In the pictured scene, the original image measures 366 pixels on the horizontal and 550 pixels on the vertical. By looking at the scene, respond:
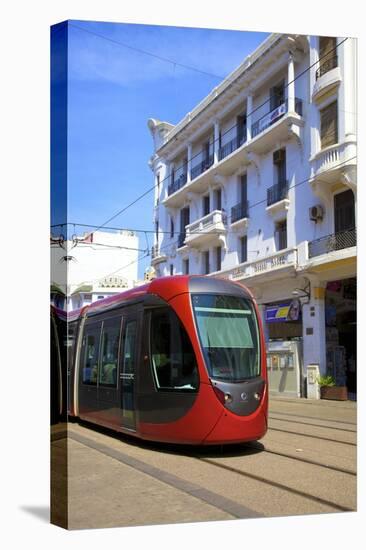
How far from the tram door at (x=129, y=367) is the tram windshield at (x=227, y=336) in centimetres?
91

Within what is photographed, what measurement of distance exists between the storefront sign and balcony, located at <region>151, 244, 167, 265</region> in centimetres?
164

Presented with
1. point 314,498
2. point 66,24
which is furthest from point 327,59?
point 314,498

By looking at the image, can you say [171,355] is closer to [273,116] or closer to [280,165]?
[280,165]

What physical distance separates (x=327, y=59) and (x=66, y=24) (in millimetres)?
3050

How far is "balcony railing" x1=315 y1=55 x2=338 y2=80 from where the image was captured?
692 cm

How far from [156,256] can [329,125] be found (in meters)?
2.56

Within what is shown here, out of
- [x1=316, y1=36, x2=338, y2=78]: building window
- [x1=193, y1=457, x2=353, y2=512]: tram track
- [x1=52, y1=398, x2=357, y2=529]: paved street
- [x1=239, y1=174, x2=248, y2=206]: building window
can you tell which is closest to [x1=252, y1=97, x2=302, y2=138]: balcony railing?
[x1=316, y1=36, x2=338, y2=78]: building window

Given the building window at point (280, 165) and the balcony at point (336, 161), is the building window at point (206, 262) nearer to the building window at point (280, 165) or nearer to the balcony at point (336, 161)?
the building window at point (280, 165)

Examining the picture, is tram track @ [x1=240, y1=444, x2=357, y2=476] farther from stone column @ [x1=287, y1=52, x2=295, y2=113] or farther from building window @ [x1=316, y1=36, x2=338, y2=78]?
building window @ [x1=316, y1=36, x2=338, y2=78]

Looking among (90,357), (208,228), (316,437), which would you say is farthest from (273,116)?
(316,437)

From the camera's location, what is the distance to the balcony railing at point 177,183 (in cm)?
712

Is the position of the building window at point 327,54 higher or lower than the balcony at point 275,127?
higher

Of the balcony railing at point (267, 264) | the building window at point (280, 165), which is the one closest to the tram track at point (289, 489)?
the balcony railing at point (267, 264)

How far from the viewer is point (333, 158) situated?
22.9ft
